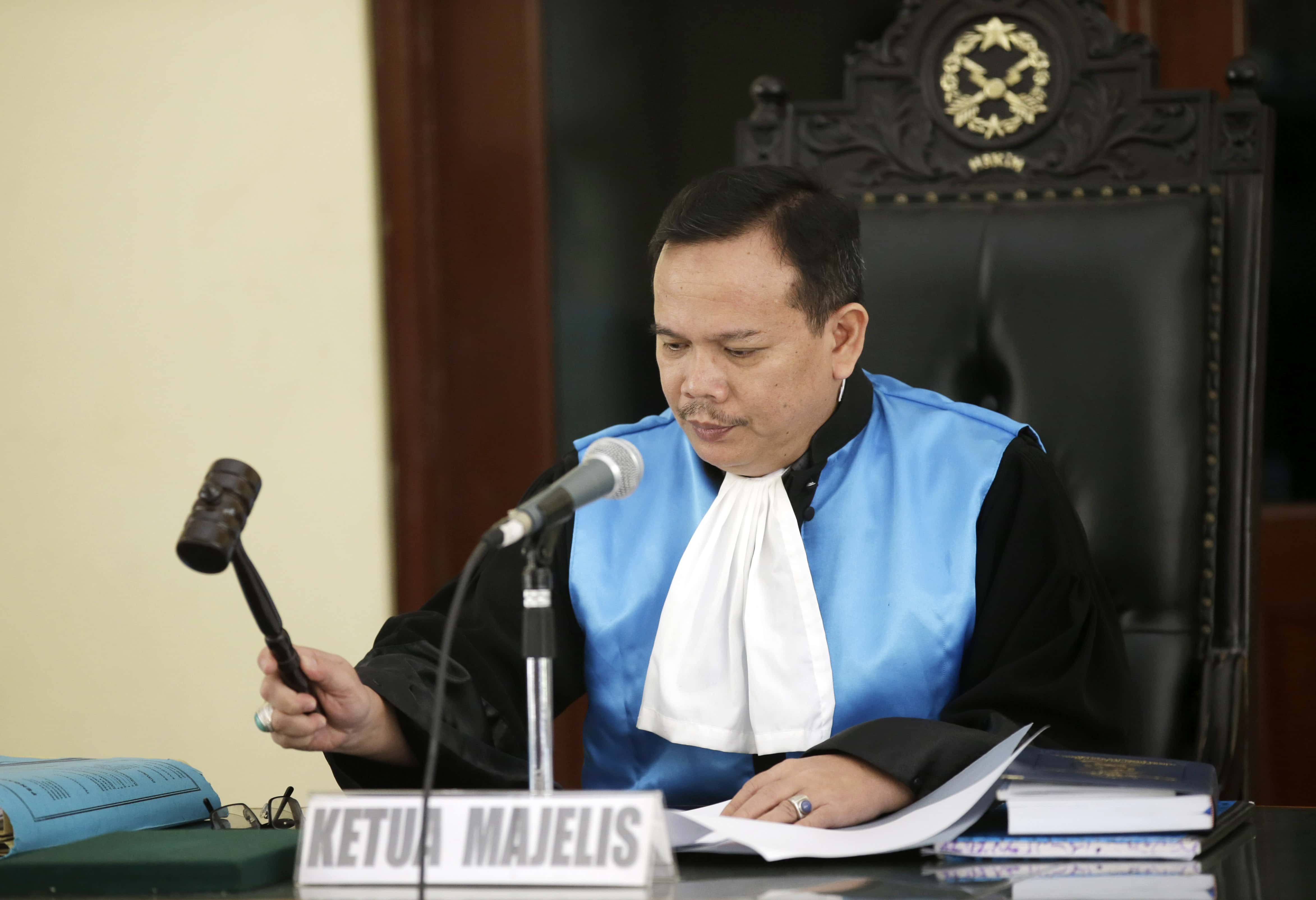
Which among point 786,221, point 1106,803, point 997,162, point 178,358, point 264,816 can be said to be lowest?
point 264,816

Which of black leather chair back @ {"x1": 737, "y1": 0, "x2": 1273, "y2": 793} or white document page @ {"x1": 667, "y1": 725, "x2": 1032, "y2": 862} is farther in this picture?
black leather chair back @ {"x1": 737, "y1": 0, "x2": 1273, "y2": 793}

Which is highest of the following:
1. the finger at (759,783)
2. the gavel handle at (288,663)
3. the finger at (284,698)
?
the gavel handle at (288,663)

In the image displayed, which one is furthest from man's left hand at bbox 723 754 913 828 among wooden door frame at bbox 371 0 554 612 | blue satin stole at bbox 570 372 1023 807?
wooden door frame at bbox 371 0 554 612

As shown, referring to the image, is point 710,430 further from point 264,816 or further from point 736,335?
point 264,816

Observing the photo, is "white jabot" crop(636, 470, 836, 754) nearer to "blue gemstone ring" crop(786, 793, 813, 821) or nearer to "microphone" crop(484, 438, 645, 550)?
"blue gemstone ring" crop(786, 793, 813, 821)

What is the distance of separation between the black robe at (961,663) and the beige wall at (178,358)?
109cm

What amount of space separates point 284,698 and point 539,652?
0.34m

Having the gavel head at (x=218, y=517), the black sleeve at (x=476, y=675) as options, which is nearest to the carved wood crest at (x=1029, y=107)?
the black sleeve at (x=476, y=675)

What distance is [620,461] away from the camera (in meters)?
1.20

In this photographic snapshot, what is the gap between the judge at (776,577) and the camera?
1698mm

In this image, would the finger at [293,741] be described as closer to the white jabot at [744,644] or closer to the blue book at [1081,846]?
the white jabot at [744,644]

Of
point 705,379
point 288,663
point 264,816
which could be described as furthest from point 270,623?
point 705,379

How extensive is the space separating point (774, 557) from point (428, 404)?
131cm

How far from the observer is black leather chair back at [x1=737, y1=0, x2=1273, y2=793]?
202cm
